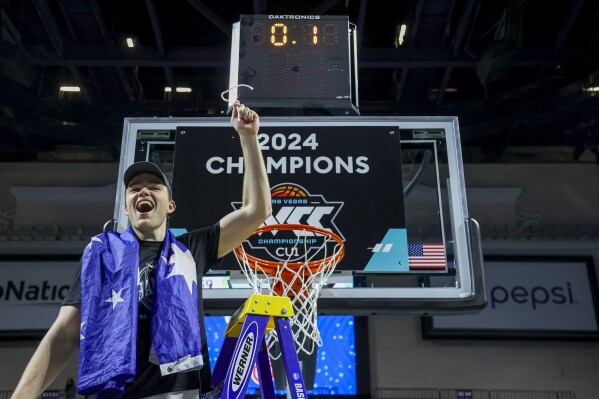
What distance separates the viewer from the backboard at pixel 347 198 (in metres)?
3.90

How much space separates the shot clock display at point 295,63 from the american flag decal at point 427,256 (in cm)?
113

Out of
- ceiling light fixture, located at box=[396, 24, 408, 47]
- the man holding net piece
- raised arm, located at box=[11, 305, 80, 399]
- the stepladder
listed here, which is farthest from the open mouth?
ceiling light fixture, located at box=[396, 24, 408, 47]

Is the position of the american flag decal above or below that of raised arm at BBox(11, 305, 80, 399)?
above

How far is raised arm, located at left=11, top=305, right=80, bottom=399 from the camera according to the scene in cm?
180

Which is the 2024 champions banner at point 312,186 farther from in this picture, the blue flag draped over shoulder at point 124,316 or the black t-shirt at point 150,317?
the blue flag draped over shoulder at point 124,316

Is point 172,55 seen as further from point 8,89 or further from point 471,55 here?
point 471,55

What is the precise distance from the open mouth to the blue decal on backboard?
194cm

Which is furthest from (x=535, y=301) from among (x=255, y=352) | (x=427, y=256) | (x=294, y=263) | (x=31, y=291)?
(x=255, y=352)

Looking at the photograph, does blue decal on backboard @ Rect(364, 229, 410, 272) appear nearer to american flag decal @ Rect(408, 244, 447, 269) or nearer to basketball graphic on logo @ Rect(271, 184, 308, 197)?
american flag decal @ Rect(408, 244, 447, 269)

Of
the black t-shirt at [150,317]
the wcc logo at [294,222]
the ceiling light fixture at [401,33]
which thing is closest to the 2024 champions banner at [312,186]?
the wcc logo at [294,222]

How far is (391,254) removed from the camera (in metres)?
3.96

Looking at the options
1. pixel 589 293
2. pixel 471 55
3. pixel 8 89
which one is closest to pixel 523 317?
pixel 589 293

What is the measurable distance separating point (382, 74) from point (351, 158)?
715 centimetres

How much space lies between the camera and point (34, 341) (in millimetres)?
11172
